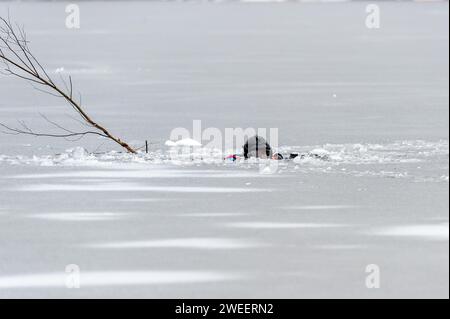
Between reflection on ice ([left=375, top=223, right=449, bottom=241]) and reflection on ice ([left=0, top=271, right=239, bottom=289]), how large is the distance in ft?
3.24

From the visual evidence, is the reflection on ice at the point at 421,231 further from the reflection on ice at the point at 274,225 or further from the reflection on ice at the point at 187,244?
the reflection on ice at the point at 187,244

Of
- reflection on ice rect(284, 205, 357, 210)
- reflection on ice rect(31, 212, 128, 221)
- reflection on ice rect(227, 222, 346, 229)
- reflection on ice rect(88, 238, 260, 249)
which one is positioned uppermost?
reflection on ice rect(284, 205, 357, 210)

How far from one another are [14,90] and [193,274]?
29.7 ft

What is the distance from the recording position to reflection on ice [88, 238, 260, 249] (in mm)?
4922

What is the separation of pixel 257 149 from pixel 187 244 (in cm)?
259

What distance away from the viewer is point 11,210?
227 inches

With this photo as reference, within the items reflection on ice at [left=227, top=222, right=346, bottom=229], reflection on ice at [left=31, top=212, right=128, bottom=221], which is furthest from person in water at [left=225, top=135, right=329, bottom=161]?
reflection on ice at [left=227, top=222, right=346, bottom=229]

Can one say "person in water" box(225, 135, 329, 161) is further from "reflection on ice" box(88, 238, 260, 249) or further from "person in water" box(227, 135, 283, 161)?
"reflection on ice" box(88, 238, 260, 249)

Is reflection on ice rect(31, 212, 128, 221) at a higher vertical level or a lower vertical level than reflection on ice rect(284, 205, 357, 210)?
lower

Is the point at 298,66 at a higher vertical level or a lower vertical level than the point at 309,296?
higher

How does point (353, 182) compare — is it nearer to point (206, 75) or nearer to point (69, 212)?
point (69, 212)

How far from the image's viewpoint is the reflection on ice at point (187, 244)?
16.1 ft
